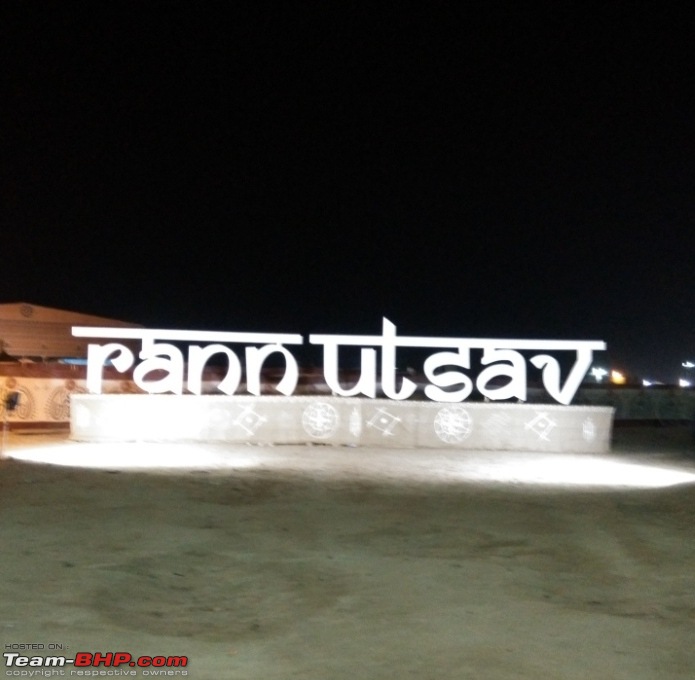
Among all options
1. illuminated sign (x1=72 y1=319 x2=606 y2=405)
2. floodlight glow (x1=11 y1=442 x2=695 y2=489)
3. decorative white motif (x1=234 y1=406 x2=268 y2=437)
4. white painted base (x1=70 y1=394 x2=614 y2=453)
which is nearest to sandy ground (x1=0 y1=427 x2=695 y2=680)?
floodlight glow (x1=11 y1=442 x2=695 y2=489)

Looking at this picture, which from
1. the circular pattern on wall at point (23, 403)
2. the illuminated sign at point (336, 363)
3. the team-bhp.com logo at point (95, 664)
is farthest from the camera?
the circular pattern on wall at point (23, 403)

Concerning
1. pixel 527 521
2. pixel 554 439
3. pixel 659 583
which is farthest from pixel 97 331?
pixel 659 583

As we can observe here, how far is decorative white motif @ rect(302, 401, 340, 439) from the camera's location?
2391 centimetres

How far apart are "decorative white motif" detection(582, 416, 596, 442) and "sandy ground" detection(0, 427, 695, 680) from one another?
688 centimetres

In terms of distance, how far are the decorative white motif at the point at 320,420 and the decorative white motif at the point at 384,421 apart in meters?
0.93

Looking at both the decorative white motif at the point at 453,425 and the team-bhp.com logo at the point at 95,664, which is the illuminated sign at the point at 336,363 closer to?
the decorative white motif at the point at 453,425

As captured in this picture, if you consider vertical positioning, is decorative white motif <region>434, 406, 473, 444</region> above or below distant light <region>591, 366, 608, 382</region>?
below

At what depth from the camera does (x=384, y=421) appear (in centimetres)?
2395

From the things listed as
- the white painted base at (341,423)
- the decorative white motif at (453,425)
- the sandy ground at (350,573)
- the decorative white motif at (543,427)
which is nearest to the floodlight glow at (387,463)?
the sandy ground at (350,573)

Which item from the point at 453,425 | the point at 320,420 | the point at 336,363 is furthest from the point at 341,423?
the point at 453,425

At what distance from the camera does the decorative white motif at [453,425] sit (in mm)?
24062

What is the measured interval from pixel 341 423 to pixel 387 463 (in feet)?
14.1

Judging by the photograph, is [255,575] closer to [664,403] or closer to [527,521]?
[527,521]

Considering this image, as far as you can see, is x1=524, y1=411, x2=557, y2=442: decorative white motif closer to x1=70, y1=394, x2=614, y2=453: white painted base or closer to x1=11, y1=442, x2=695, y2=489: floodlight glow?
x1=70, y1=394, x2=614, y2=453: white painted base
